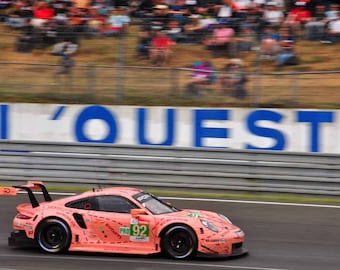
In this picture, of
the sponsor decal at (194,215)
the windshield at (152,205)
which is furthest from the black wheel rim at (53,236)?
the sponsor decal at (194,215)

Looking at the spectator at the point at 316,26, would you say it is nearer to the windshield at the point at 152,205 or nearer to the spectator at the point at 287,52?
the spectator at the point at 287,52

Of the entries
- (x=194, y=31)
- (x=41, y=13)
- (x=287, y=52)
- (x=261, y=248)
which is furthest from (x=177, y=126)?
(x=261, y=248)

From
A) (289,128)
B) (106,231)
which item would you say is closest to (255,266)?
(106,231)

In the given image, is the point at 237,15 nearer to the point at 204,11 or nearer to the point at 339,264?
the point at 204,11

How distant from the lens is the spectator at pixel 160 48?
51.8 feet

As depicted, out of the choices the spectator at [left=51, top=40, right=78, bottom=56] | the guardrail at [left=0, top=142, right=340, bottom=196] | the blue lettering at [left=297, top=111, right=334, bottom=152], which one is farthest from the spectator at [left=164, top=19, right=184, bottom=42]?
the blue lettering at [left=297, top=111, right=334, bottom=152]

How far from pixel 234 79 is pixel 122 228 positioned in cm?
657

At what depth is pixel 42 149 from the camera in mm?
15508

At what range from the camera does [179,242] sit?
31.6 ft

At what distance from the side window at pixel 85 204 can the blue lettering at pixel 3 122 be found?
684 centimetres

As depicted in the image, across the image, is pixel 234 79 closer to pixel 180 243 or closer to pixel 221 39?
pixel 221 39

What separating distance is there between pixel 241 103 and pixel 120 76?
2.75 metres

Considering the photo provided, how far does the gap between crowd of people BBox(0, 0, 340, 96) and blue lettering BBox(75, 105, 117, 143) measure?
54.4 inches

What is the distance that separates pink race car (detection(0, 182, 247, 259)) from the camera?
9547mm
